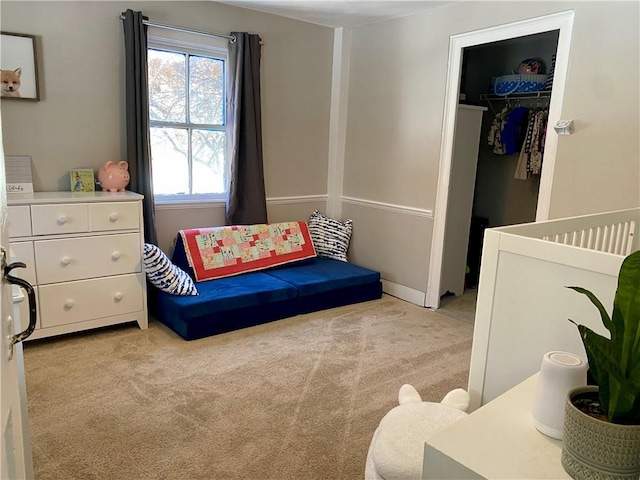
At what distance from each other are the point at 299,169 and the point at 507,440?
358 cm

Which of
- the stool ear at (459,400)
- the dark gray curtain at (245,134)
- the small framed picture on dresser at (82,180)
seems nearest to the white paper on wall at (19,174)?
the small framed picture on dresser at (82,180)

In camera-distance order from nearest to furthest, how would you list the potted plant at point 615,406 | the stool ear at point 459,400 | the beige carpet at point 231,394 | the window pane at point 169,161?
1. the potted plant at point 615,406
2. the stool ear at point 459,400
3. the beige carpet at point 231,394
4. the window pane at point 169,161

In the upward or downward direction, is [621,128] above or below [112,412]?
above

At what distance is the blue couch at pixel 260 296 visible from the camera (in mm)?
3129

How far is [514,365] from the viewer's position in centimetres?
164

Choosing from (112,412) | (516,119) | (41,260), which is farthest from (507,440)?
(516,119)

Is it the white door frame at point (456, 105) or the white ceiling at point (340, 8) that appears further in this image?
the white ceiling at point (340, 8)

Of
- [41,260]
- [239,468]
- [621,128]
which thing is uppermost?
[621,128]

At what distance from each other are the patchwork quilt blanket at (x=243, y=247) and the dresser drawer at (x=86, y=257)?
0.49 m

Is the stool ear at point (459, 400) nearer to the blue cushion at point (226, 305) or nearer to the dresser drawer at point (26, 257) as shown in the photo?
the blue cushion at point (226, 305)

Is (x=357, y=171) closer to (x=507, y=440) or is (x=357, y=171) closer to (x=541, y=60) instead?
(x=541, y=60)

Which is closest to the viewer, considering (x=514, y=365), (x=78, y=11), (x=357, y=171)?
(x=514, y=365)

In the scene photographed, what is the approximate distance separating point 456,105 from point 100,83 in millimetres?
2542

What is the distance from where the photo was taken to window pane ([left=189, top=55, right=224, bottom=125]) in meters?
3.75
